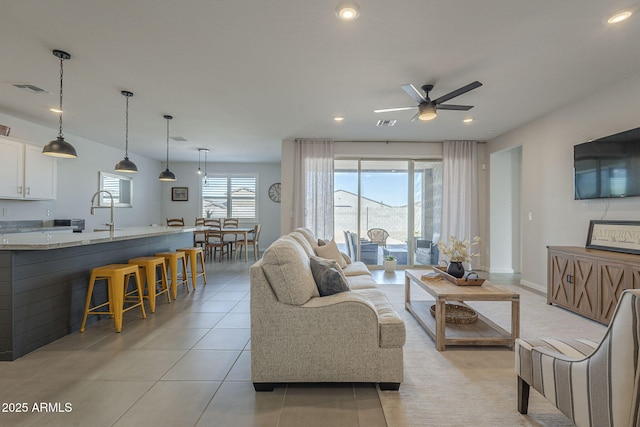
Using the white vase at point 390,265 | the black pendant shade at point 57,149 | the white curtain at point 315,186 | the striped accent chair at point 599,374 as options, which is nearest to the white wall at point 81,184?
the black pendant shade at point 57,149

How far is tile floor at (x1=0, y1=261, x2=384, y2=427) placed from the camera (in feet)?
5.46

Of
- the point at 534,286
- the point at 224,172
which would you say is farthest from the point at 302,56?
the point at 224,172

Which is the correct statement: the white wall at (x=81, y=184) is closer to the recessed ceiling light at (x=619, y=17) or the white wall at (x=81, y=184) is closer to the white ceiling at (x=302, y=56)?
the white ceiling at (x=302, y=56)

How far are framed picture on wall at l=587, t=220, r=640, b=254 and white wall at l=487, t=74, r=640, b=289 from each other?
4.2 inches

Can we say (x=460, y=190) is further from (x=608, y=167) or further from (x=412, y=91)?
(x=412, y=91)

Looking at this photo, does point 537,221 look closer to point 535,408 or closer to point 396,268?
point 396,268

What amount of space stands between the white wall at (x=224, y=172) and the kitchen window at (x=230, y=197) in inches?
6.4

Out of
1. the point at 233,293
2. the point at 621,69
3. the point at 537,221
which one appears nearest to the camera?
the point at 621,69

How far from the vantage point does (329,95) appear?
374 centimetres

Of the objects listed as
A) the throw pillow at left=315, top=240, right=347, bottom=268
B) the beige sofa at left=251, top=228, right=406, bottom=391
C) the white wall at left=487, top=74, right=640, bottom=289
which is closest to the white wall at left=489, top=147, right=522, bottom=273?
the white wall at left=487, top=74, right=640, bottom=289

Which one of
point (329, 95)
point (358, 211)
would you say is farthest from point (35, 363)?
point (358, 211)

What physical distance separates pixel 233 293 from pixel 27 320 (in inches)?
85.2

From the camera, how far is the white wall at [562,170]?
3.33m

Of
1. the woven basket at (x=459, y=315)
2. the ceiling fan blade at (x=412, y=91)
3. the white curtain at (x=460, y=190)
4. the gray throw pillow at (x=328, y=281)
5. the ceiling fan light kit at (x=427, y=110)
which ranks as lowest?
the woven basket at (x=459, y=315)
